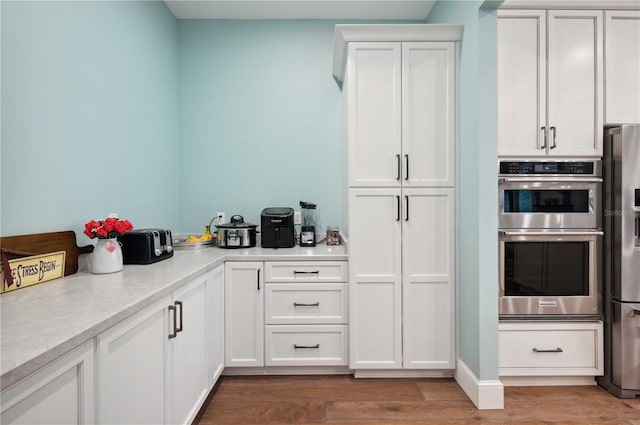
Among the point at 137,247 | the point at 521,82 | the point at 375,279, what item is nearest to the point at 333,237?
the point at 375,279

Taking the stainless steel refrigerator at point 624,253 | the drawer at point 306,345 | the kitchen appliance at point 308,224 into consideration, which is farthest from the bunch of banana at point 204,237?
the stainless steel refrigerator at point 624,253

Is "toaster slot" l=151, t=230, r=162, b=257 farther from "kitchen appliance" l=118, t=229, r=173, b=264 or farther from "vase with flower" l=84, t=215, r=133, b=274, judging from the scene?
"vase with flower" l=84, t=215, r=133, b=274

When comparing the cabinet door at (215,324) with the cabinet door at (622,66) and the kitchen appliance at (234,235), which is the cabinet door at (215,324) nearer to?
the kitchen appliance at (234,235)

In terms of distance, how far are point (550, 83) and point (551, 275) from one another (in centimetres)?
123

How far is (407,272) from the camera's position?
2439 mm

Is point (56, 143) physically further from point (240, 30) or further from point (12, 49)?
point (240, 30)

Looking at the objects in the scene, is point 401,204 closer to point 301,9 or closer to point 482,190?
point 482,190

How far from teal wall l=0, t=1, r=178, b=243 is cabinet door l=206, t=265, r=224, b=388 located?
0.72 m

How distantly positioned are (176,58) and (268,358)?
8.49 ft

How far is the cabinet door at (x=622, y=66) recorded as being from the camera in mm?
2303

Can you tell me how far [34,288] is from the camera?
1.47m

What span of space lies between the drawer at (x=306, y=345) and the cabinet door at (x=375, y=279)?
9cm

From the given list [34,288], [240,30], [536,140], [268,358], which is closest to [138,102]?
[240,30]

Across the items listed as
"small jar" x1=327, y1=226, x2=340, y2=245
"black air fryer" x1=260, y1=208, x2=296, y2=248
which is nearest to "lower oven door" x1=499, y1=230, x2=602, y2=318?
"small jar" x1=327, y1=226, x2=340, y2=245
